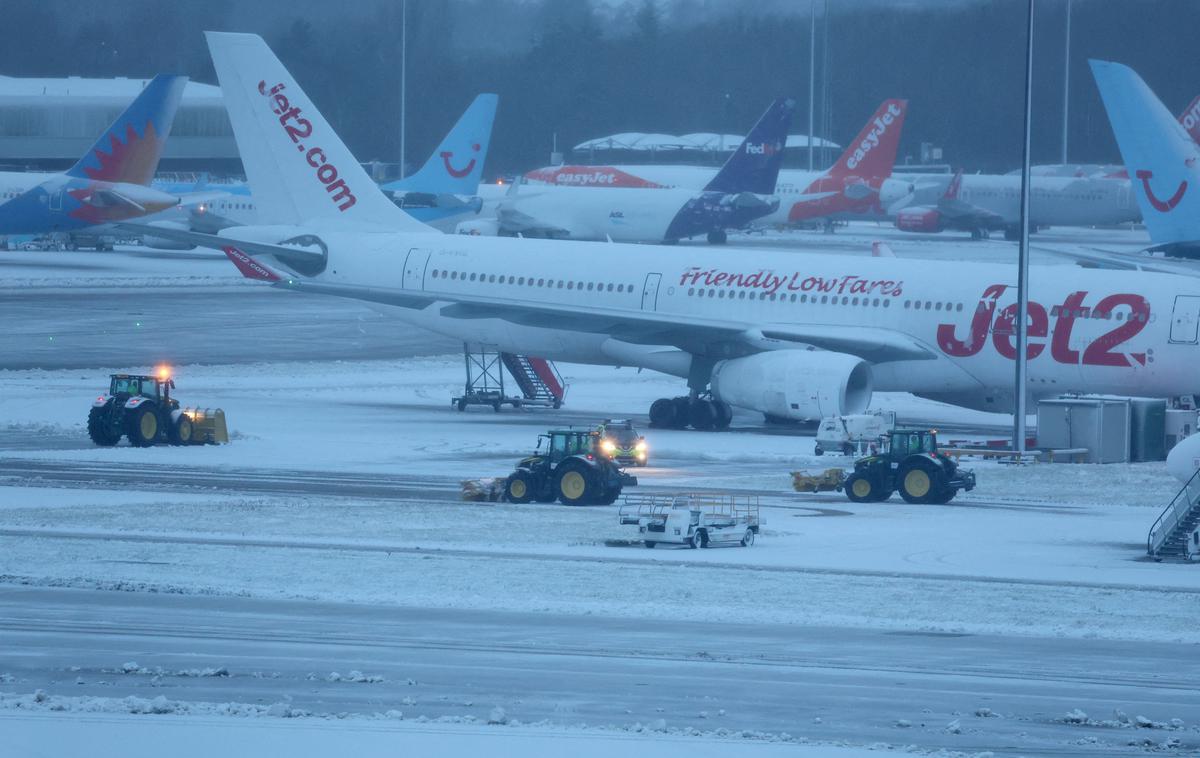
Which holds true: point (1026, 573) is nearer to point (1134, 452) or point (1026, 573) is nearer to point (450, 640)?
point (450, 640)

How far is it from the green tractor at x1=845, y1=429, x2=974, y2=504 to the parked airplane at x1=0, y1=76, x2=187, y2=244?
1899 inches

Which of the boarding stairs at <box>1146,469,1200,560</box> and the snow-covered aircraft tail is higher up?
the snow-covered aircraft tail

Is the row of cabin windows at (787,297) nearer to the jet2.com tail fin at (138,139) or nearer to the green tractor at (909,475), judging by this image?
the green tractor at (909,475)

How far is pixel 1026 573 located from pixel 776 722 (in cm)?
874

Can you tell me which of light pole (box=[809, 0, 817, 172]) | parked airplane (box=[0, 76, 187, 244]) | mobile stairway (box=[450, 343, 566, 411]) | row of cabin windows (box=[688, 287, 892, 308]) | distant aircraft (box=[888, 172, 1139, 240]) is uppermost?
light pole (box=[809, 0, 817, 172])

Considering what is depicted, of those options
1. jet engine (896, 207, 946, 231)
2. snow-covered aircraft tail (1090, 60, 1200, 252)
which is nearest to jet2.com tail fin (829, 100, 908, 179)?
jet engine (896, 207, 946, 231)

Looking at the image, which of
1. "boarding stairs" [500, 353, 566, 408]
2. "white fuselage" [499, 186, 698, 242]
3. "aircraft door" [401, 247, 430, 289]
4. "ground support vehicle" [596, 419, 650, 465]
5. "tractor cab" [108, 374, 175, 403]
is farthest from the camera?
"white fuselage" [499, 186, 698, 242]

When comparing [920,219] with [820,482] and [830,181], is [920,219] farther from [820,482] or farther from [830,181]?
[820,482]

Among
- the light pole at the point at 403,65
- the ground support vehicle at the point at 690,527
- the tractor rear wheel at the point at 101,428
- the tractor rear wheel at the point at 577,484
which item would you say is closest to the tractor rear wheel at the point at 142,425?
the tractor rear wheel at the point at 101,428

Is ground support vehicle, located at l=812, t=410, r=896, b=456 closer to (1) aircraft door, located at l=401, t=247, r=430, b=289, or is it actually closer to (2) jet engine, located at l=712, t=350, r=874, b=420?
(2) jet engine, located at l=712, t=350, r=874, b=420

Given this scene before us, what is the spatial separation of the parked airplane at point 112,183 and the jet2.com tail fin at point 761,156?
2611 cm

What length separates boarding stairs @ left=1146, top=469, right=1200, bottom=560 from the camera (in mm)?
24688

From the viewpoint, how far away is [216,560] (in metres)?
22.9

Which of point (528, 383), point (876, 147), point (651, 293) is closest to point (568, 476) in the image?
point (651, 293)
